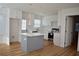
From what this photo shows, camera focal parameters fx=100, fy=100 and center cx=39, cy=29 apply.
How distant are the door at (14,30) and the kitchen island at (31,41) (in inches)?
6.5

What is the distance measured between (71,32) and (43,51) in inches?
38.9

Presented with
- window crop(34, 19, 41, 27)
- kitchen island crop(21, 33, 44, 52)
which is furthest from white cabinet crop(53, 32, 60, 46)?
window crop(34, 19, 41, 27)

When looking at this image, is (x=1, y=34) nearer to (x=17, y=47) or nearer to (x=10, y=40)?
(x=10, y=40)

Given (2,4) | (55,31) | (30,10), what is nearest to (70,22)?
(55,31)

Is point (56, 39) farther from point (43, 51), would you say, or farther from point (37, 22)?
point (37, 22)

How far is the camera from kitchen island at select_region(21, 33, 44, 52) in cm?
267

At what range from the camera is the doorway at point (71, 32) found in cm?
280

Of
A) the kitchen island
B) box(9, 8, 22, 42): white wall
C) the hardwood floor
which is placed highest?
box(9, 8, 22, 42): white wall

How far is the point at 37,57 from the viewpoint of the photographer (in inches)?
105

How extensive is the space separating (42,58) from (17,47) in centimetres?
72

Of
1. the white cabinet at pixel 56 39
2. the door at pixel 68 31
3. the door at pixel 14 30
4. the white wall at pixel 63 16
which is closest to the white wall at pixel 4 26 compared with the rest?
the door at pixel 14 30

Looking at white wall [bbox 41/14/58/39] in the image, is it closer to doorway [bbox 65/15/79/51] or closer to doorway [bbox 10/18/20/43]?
doorway [bbox 65/15/79/51]

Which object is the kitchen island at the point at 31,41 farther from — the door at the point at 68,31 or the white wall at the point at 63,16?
the door at the point at 68,31

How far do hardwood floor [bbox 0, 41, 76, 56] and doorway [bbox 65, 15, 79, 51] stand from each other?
13 centimetres
